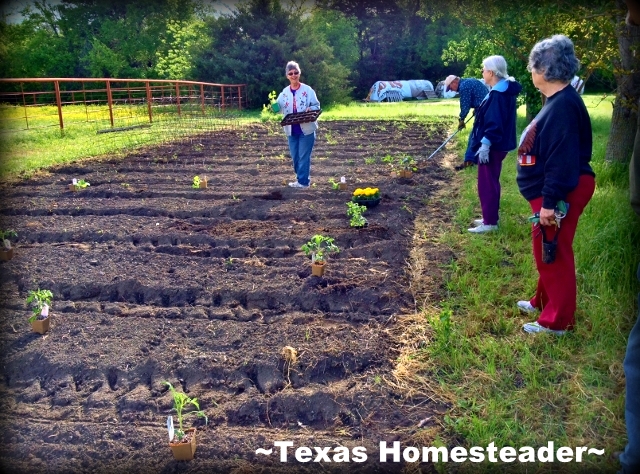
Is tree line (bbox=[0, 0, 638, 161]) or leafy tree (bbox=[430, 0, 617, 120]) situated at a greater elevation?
tree line (bbox=[0, 0, 638, 161])

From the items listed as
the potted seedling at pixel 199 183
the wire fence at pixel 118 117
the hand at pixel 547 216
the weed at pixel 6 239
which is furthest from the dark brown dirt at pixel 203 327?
the wire fence at pixel 118 117

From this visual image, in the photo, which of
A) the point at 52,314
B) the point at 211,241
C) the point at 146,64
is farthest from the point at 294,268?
the point at 146,64

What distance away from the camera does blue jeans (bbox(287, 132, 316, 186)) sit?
24.0 ft

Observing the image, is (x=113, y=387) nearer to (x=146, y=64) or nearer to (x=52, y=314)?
(x=52, y=314)

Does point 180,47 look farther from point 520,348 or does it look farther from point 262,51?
point 520,348

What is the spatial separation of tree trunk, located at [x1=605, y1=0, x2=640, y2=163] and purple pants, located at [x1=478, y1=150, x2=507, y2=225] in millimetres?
2176

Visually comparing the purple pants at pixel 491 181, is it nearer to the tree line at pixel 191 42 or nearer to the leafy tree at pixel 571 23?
the leafy tree at pixel 571 23

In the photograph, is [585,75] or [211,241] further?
[585,75]

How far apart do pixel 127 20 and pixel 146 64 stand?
8.01 feet

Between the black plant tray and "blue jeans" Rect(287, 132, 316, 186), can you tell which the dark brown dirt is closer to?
"blue jeans" Rect(287, 132, 316, 186)

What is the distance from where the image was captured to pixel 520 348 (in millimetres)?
3311

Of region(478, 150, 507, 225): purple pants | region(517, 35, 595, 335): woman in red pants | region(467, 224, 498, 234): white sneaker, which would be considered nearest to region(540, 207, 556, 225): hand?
region(517, 35, 595, 335): woman in red pants

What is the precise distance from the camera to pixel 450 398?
2.89 metres

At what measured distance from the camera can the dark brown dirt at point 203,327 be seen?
2662 millimetres
